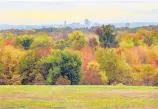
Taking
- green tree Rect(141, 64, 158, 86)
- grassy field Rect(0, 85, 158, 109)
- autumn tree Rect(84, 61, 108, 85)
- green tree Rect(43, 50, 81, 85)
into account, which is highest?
grassy field Rect(0, 85, 158, 109)

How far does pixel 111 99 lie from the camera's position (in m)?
A: 28.0

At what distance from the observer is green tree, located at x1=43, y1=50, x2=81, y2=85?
6302 cm

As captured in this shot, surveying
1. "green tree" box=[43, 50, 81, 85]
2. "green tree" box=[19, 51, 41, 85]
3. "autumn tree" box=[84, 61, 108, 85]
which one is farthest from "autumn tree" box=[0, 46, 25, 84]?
"autumn tree" box=[84, 61, 108, 85]

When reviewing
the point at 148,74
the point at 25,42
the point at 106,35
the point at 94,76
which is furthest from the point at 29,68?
the point at 106,35

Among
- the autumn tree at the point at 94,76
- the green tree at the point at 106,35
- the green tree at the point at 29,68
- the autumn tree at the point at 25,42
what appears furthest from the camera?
the green tree at the point at 106,35

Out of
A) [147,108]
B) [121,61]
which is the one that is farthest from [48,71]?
[147,108]

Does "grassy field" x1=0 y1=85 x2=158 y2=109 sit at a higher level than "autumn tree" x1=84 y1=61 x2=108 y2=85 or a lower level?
higher

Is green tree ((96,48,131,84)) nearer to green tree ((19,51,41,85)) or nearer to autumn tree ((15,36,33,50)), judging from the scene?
green tree ((19,51,41,85))

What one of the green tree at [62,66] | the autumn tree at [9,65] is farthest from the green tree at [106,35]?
the green tree at [62,66]

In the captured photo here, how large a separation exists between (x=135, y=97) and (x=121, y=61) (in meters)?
42.1

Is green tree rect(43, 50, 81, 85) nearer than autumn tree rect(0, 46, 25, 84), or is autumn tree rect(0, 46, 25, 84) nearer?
green tree rect(43, 50, 81, 85)

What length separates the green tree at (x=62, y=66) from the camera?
2481 inches

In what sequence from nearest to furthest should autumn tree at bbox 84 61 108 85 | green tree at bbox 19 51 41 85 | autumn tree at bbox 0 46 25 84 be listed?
green tree at bbox 19 51 41 85 → autumn tree at bbox 0 46 25 84 → autumn tree at bbox 84 61 108 85

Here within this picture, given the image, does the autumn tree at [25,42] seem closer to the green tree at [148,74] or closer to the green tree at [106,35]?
the green tree at [106,35]
